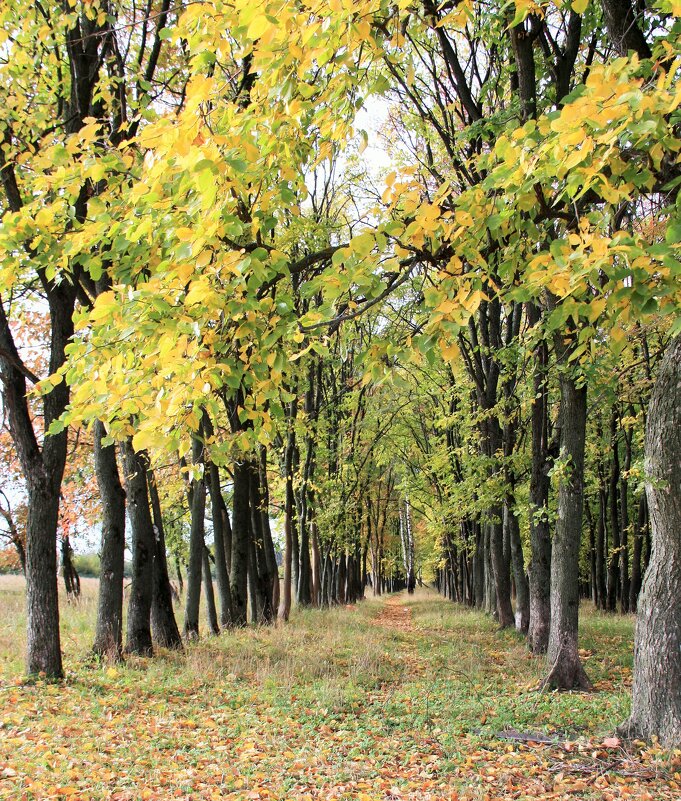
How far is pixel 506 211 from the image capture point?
353cm

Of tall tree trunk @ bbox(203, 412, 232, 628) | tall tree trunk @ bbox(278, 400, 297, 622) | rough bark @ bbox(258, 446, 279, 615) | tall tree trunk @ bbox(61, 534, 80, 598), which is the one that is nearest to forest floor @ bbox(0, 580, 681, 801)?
tall tree trunk @ bbox(203, 412, 232, 628)

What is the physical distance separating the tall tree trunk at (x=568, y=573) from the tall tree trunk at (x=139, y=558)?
6128 millimetres

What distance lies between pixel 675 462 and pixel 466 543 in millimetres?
17996

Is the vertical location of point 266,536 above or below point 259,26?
below

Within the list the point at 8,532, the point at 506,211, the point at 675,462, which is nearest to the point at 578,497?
the point at 675,462

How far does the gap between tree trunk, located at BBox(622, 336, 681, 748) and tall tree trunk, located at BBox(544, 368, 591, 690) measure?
2.22 m

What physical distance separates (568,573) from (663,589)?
8.83 feet

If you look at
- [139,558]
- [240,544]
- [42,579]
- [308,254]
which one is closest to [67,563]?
[240,544]

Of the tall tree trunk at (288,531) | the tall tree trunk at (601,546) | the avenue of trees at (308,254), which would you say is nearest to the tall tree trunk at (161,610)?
the avenue of trees at (308,254)

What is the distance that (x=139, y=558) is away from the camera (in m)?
9.70

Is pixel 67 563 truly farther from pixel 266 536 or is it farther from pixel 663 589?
pixel 663 589

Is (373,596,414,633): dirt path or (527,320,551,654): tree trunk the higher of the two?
(527,320,551,654): tree trunk

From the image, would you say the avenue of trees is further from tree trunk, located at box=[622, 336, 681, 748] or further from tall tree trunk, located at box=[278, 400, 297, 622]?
tall tree trunk, located at box=[278, 400, 297, 622]

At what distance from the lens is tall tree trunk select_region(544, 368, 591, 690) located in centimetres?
807
